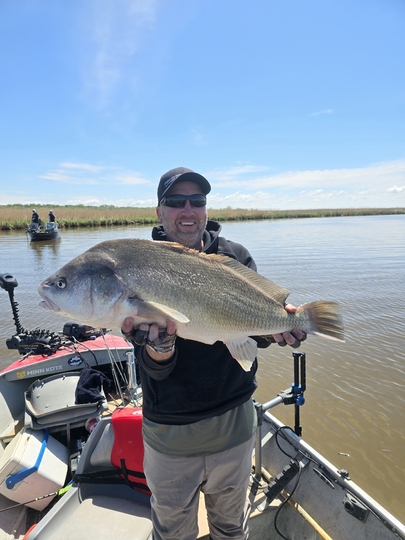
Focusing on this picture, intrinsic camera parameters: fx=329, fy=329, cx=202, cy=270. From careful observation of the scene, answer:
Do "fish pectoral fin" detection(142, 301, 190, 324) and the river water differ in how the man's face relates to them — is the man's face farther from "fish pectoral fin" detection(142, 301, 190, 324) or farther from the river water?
the river water

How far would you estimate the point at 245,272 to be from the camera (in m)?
2.57

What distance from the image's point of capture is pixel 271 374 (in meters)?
6.61

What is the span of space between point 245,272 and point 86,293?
1.18 metres

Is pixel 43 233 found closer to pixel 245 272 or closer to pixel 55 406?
pixel 55 406

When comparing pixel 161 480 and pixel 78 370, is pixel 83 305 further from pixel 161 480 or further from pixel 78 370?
pixel 78 370

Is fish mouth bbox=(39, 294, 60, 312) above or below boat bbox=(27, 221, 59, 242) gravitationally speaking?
above

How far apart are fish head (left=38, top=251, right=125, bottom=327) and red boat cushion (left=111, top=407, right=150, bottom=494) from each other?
4.72ft

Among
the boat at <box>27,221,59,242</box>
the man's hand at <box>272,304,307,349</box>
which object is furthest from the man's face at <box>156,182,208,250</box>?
the boat at <box>27,221,59,242</box>

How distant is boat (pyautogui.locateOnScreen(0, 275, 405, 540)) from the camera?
2684mm

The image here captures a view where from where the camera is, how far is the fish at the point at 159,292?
7.10 ft

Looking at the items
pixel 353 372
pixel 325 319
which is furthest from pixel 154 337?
pixel 353 372

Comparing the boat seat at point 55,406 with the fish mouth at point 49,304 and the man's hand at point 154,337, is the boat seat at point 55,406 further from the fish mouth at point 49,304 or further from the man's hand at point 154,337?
the man's hand at point 154,337

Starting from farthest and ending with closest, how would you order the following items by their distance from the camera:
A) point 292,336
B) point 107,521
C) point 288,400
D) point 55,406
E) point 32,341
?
1. point 32,341
2. point 55,406
3. point 288,400
4. point 107,521
5. point 292,336

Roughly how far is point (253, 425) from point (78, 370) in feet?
11.1
